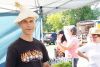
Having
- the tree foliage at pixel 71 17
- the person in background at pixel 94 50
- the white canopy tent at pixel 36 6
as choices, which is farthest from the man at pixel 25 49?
the tree foliage at pixel 71 17

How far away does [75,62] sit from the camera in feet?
17.9

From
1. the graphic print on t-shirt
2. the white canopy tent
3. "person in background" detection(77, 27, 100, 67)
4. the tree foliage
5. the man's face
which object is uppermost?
the white canopy tent

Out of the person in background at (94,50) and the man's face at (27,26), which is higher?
the man's face at (27,26)

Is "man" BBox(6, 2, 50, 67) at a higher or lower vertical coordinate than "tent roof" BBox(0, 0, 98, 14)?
lower

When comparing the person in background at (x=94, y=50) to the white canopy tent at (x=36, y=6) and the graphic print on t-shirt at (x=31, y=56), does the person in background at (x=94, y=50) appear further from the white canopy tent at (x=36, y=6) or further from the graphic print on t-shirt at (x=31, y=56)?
the graphic print on t-shirt at (x=31, y=56)

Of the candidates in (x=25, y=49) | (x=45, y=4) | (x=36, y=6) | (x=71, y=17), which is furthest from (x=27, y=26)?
(x=71, y=17)

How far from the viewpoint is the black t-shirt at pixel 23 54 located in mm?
3154

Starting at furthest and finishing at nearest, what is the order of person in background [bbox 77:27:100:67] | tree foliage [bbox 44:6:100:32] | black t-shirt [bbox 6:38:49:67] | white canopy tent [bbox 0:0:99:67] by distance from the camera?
1. tree foliage [bbox 44:6:100:32]
2. person in background [bbox 77:27:100:67]
3. white canopy tent [bbox 0:0:99:67]
4. black t-shirt [bbox 6:38:49:67]

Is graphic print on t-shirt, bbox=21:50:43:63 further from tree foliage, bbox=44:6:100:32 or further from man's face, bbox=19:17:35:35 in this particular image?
tree foliage, bbox=44:6:100:32

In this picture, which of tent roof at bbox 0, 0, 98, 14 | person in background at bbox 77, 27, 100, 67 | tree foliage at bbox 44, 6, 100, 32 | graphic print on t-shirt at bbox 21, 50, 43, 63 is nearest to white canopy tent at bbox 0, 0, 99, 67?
tent roof at bbox 0, 0, 98, 14

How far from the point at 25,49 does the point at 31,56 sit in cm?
9

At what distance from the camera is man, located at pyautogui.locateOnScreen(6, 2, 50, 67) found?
3.16 meters

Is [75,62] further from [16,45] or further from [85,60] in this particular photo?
[16,45]

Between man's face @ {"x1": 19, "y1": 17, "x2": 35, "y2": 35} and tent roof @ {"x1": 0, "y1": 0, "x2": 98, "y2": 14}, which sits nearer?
man's face @ {"x1": 19, "y1": 17, "x2": 35, "y2": 35}
